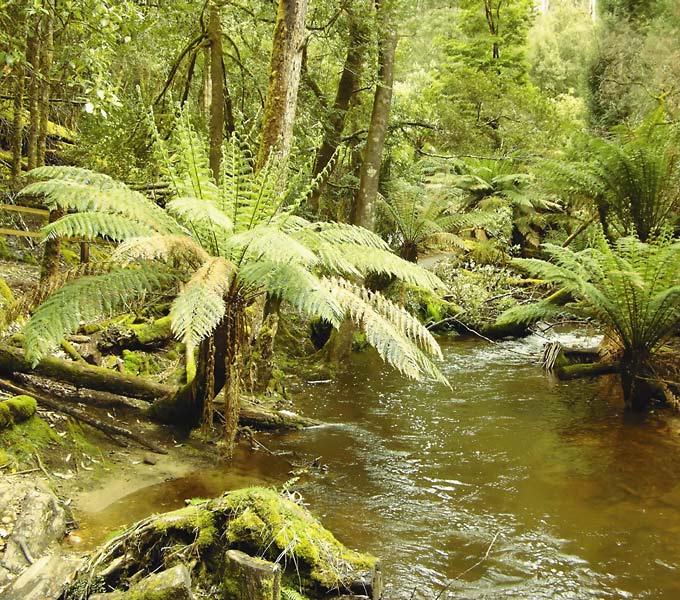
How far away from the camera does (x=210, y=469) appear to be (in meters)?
3.13

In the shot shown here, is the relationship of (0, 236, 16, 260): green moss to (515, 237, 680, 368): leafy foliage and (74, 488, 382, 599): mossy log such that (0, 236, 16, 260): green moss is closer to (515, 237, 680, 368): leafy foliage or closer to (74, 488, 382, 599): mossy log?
(74, 488, 382, 599): mossy log

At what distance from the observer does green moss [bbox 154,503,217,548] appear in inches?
74.2

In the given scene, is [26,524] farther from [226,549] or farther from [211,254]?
[211,254]

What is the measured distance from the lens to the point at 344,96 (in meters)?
6.93

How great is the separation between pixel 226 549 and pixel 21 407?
159cm

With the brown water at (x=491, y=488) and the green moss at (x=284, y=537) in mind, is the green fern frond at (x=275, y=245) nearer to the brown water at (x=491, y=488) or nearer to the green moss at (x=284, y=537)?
the green moss at (x=284, y=537)

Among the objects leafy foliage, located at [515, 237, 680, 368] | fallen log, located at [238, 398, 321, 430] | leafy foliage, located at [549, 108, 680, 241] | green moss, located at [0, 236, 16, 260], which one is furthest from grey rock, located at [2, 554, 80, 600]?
leafy foliage, located at [549, 108, 680, 241]

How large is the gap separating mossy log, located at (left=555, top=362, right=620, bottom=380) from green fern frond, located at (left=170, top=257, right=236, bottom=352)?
3965 mm

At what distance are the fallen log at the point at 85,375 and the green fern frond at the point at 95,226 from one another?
923 mm

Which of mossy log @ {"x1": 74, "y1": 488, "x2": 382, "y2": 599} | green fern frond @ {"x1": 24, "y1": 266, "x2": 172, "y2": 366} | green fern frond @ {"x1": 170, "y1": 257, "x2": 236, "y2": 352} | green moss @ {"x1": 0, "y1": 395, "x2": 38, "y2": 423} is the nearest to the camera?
mossy log @ {"x1": 74, "y1": 488, "x2": 382, "y2": 599}

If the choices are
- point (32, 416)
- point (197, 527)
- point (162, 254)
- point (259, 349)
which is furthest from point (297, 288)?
point (259, 349)

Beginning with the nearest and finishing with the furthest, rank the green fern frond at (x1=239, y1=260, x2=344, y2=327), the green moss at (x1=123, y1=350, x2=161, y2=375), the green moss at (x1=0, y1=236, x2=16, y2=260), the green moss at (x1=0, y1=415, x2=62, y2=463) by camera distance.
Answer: the green fern frond at (x1=239, y1=260, x2=344, y2=327) < the green moss at (x1=0, y1=415, x2=62, y2=463) < the green moss at (x1=123, y1=350, x2=161, y2=375) < the green moss at (x1=0, y1=236, x2=16, y2=260)

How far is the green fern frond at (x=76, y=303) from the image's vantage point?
243 cm

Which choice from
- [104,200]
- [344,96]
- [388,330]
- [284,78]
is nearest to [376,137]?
[344,96]
